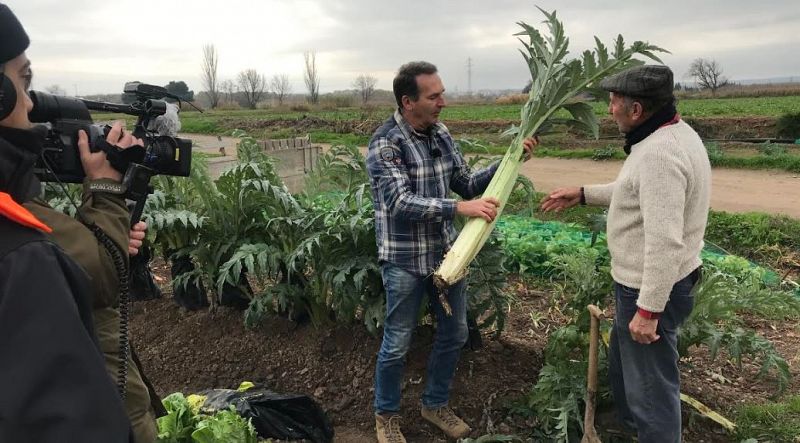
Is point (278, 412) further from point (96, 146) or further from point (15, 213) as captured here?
point (15, 213)

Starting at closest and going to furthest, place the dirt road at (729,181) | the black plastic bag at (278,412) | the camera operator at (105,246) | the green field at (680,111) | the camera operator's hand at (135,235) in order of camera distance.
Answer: the camera operator at (105,246), the camera operator's hand at (135,235), the black plastic bag at (278,412), the dirt road at (729,181), the green field at (680,111)

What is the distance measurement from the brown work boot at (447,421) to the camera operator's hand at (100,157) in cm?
228

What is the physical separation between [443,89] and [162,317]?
3.00 metres

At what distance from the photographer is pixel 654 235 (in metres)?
2.44

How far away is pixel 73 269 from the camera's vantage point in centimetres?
143

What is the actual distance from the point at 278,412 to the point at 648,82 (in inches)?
97.1

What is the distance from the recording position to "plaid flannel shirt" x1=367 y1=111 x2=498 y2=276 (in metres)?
3.01

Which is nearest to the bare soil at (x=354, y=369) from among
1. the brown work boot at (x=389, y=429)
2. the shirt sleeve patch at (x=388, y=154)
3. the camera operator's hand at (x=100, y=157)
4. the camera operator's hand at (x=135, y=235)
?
the brown work boot at (x=389, y=429)

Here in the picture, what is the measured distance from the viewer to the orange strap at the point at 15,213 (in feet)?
4.28

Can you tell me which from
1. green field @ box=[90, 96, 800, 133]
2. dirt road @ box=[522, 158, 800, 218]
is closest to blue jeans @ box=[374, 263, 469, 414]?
dirt road @ box=[522, 158, 800, 218]

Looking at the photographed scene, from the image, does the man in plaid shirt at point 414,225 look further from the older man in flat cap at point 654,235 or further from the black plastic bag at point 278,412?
the older man in flat cap at point 654,235

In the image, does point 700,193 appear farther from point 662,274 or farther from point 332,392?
point 332,392

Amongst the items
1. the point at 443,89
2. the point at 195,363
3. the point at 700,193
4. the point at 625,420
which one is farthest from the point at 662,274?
the point at 195,363

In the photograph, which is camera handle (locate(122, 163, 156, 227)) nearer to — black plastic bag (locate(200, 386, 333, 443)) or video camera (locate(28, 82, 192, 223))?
video camera (locate(28, 82, 192, 223))
